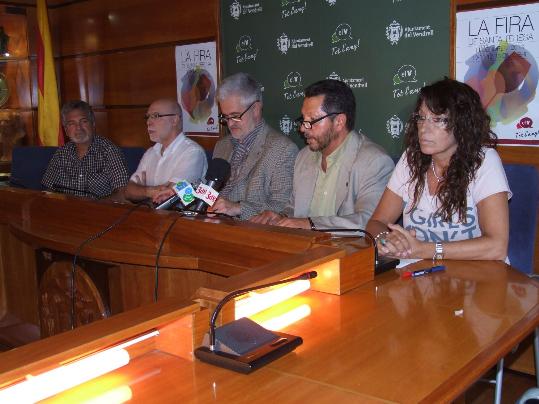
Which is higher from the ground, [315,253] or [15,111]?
[15,111]

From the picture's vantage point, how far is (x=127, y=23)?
5.04 m

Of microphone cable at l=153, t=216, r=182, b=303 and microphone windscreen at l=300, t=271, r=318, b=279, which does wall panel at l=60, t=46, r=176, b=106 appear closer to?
microphone cable at l=153, t=216, r=182, b=303

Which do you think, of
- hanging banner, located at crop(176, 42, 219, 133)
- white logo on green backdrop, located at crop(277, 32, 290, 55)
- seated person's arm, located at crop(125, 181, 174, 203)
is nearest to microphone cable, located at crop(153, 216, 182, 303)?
seated person's arm, located at crop(125, 181, 174, 203)

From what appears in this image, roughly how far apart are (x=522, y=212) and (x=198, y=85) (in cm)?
270

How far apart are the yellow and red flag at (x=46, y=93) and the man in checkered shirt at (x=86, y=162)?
143 cm

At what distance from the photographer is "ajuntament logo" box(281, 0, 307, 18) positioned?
3863 mm

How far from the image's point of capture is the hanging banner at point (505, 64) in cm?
289

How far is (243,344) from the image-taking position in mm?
1305

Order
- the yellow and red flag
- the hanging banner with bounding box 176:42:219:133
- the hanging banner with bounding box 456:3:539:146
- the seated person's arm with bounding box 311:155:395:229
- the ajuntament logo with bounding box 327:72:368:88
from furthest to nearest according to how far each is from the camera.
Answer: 1. the yellow and red flag
2. the hanging banner with bounding box 176:42:219:133
3. the ajuntament logo with bounding box 327:72:368:88
4. the hanging banner with bounding box 456:3:539:146
5. the seated person's arm with bounding box 311:155:395:229

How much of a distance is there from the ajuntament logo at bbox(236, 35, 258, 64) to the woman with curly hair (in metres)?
1.91

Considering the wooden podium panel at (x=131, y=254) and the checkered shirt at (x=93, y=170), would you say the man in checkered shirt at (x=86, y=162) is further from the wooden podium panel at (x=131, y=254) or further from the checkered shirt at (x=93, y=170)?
the wooden podium panel at (x=131, y=254)

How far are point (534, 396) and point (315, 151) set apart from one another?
5.89 ft

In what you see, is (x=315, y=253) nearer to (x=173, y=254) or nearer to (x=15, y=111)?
(x=173, y=254)

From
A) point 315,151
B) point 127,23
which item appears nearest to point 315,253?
point 315,151
